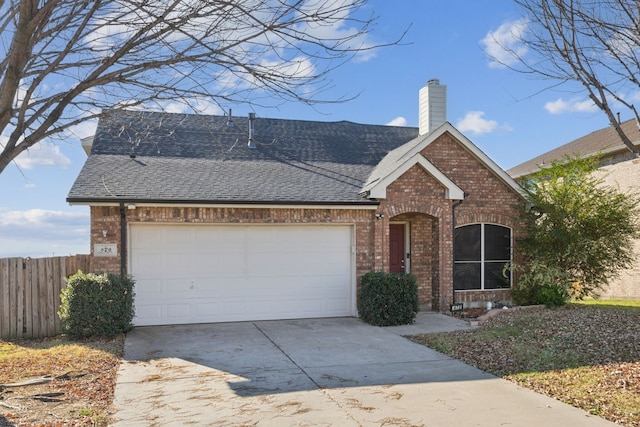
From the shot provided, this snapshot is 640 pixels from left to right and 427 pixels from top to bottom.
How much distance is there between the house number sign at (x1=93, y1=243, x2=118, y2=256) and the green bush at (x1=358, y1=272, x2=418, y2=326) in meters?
5.60

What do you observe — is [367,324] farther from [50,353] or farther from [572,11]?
[572,11]

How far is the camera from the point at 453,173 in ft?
47.7

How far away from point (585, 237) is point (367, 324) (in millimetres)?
6135

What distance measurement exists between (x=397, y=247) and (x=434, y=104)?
189 inches

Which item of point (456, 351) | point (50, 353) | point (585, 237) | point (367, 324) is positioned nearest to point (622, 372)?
point (456, 351)

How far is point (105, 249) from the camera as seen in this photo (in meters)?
11.7

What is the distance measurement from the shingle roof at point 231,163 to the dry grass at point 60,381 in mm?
3136

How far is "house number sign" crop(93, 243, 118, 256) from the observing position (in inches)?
461

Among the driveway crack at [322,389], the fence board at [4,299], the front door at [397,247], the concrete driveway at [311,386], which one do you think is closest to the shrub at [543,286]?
the front door at [397,247]

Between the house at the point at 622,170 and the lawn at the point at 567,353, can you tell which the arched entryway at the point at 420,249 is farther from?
the house at the point at 622,170

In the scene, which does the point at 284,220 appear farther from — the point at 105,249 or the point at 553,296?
the point at 553,296

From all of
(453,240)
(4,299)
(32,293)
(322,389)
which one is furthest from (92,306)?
(453,240)

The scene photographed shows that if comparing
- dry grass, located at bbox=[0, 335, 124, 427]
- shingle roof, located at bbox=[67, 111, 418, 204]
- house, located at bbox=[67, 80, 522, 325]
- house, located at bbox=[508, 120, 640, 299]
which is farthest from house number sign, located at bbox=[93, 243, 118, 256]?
house, located at bbox=[508, 120, 640, 299]

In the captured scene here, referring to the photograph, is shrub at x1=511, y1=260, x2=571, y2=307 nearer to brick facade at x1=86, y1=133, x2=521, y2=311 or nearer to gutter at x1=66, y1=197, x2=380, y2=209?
brick facade at x1=86, y1=133, x2=521, y2=311
